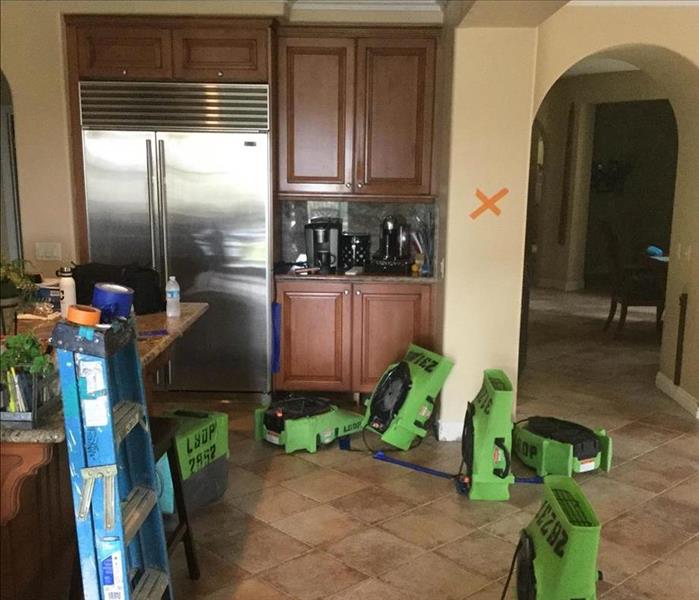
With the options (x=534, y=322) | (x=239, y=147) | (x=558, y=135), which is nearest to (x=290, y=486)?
(x=239, y=147)

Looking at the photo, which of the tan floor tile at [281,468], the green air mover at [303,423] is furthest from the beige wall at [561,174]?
the tan floor tile at [281,468]

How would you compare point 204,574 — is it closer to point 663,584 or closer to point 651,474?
point 663,584

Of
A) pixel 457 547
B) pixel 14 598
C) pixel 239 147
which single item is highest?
pixel 239 147

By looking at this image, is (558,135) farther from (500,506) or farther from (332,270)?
(500,506)

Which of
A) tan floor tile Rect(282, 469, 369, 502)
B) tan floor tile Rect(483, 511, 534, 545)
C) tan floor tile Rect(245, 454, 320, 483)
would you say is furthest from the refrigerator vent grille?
tan floor tile Rect(483, 511, 534, 545)

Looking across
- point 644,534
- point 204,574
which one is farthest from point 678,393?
point 204,574

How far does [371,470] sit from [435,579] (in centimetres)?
100

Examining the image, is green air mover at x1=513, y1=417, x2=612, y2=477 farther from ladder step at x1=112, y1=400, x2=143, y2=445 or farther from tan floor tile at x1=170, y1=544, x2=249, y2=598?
ladder step at x1=112, y1=400, x2=143, y2=445

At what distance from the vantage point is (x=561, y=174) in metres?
8.85

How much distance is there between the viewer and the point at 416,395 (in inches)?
149

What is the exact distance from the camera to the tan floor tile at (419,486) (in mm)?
3295

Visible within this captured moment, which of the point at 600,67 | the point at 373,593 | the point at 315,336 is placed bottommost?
the point at 373,593

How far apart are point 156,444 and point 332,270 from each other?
7.87ft

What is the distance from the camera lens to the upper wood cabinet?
4.12 metres
